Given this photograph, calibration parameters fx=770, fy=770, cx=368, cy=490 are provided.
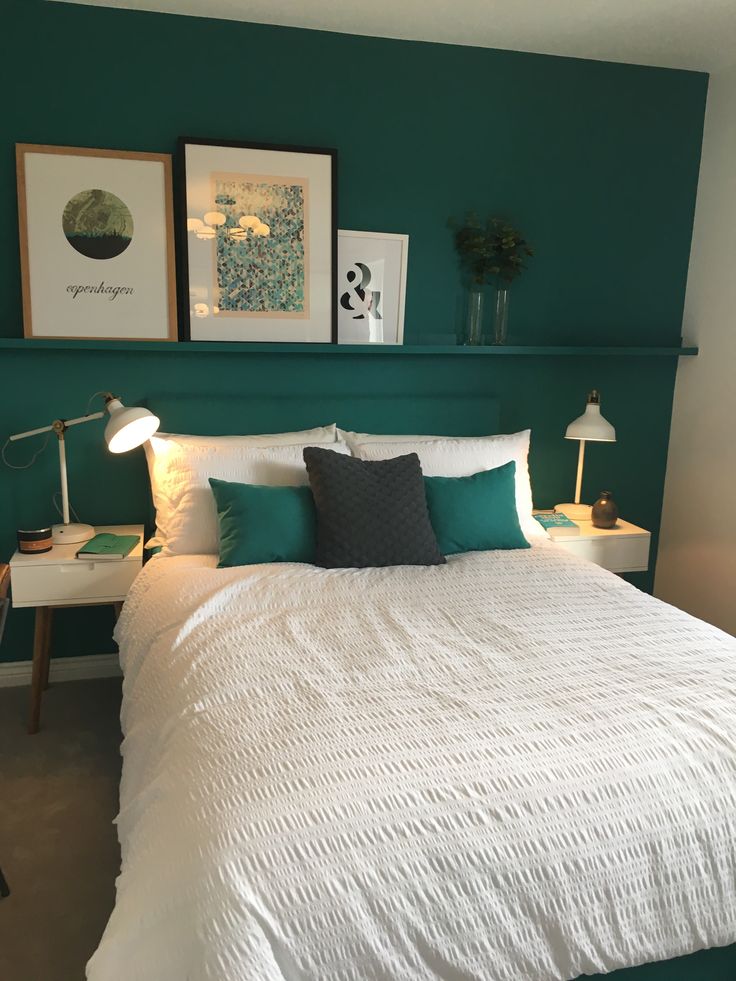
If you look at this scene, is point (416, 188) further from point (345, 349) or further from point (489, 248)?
point (345, 349)

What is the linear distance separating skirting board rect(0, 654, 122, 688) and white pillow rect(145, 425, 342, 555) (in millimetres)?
670

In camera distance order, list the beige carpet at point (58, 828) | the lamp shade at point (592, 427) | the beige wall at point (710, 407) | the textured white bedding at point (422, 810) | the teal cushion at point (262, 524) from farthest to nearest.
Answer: the beige wall at point (710, 407) → the lamp shade at point (592, 427) → the teal cushion at point (262, 524) → the beige carpet at point (58, 828) → the textured white bedding at point (422, 810)

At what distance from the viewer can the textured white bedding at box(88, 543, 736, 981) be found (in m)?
1.21

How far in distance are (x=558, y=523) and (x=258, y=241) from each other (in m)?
1.66

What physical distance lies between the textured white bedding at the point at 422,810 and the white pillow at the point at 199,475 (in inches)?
31.9

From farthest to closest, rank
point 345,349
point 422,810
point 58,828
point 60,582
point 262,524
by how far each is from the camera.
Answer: point 345,349
point 60,582
point 262,524
point 58,828
point 422,810

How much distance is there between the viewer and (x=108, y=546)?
8.93 feet

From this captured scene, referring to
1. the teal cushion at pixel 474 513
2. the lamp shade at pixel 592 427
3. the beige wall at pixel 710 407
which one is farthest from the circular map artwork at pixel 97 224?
the beige wall at pixel 710 407

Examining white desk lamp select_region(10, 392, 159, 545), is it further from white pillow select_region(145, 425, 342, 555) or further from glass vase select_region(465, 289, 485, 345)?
glass vase select_region(465, 289, 485, 345)

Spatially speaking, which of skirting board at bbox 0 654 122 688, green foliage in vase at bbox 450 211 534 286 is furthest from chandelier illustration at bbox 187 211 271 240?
skirting board at bbox 0 654 122 688

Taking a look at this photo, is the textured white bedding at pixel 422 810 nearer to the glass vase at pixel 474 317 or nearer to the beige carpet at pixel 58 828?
the beige carpet at pixel 58 828

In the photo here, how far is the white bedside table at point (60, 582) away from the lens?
264 centimetres

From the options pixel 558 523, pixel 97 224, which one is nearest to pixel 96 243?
pixel 97 224

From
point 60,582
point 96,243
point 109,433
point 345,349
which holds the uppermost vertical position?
point 96,243
